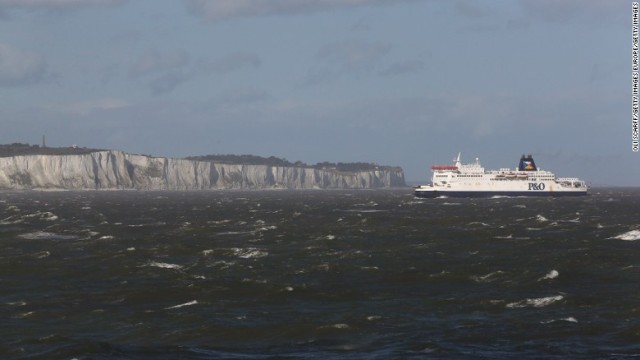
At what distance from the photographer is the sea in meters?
33.8

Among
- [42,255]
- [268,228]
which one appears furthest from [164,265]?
[268,228]

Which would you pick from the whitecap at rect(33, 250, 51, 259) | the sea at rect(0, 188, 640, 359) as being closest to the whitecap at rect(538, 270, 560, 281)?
the sea at rect(0, 188, 640, 359)

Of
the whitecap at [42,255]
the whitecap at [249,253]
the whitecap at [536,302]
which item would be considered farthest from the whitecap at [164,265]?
the whitecap at [536,302]

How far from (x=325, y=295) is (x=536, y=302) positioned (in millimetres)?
9218

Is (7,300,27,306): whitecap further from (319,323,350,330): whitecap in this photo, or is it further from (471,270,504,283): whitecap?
(471,270,504,283): whitecap

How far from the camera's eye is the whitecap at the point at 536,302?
137ft

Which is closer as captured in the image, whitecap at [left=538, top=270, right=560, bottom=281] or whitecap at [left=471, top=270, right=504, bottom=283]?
whitecap at [left=471, top=270, right=504, bottom=283]

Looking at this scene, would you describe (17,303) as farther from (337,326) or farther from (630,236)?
(630,236)

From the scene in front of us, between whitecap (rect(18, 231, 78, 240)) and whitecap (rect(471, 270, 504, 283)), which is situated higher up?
whitecap (rect(18, 231, 78, 240))

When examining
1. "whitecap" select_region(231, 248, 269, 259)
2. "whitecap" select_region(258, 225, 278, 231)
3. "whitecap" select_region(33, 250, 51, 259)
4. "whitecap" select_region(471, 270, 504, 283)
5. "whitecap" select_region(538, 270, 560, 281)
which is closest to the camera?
"whitecap" select_region(471, 270, 504, 283)

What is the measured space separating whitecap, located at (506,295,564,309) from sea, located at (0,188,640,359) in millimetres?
208

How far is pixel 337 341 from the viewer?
3475 cm

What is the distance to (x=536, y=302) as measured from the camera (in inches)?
1666

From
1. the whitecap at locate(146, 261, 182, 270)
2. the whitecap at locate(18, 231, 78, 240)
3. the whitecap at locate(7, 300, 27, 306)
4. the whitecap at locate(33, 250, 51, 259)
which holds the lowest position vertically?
the whitecap at locate(7, 300, 27, 306)
